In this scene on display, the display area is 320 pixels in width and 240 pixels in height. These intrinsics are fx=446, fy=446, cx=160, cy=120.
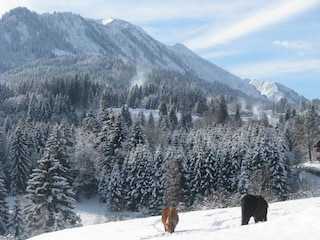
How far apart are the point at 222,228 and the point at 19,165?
6150 centimetres

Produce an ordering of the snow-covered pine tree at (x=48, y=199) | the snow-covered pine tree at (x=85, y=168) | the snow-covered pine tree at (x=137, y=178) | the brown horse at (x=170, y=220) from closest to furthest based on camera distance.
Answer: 1. the brown horse at (x=170, y=220)
2. the snow-covered pine tree at (x=48, y=199)
3. the snow-covered pine tree at (x=137, y=178)
4. the snow-covered pine tree at (x=85, y=168)

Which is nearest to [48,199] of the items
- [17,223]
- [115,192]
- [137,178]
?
[17,223]

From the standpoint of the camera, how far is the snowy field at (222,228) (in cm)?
1295

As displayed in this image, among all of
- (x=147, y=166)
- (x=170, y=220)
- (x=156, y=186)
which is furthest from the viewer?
(x=147, y=166)

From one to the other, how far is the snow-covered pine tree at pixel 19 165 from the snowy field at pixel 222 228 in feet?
171

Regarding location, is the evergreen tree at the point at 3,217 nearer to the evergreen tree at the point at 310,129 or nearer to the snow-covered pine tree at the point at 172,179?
the snow-covered pine tree at the point at 172,179

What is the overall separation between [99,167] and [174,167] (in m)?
15.6

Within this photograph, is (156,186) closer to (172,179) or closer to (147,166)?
(172,179)

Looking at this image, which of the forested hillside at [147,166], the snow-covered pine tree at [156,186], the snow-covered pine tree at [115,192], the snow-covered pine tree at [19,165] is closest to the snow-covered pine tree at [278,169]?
the forested hillside at [147,166]

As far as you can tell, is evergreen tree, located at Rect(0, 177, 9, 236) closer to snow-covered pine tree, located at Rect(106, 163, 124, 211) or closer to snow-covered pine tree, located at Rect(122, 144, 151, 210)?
snow-covered pine tree, located at Rect(106, 163, 124, 211)

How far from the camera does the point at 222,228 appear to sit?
58.5 ft

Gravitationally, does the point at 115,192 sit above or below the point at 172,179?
below

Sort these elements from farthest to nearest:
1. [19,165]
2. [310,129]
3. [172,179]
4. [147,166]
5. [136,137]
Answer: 1. [310,129]
2. [136,137]
3. [19,165]
4. [147,166]
5. [172,179]

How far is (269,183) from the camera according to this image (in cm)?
5897
